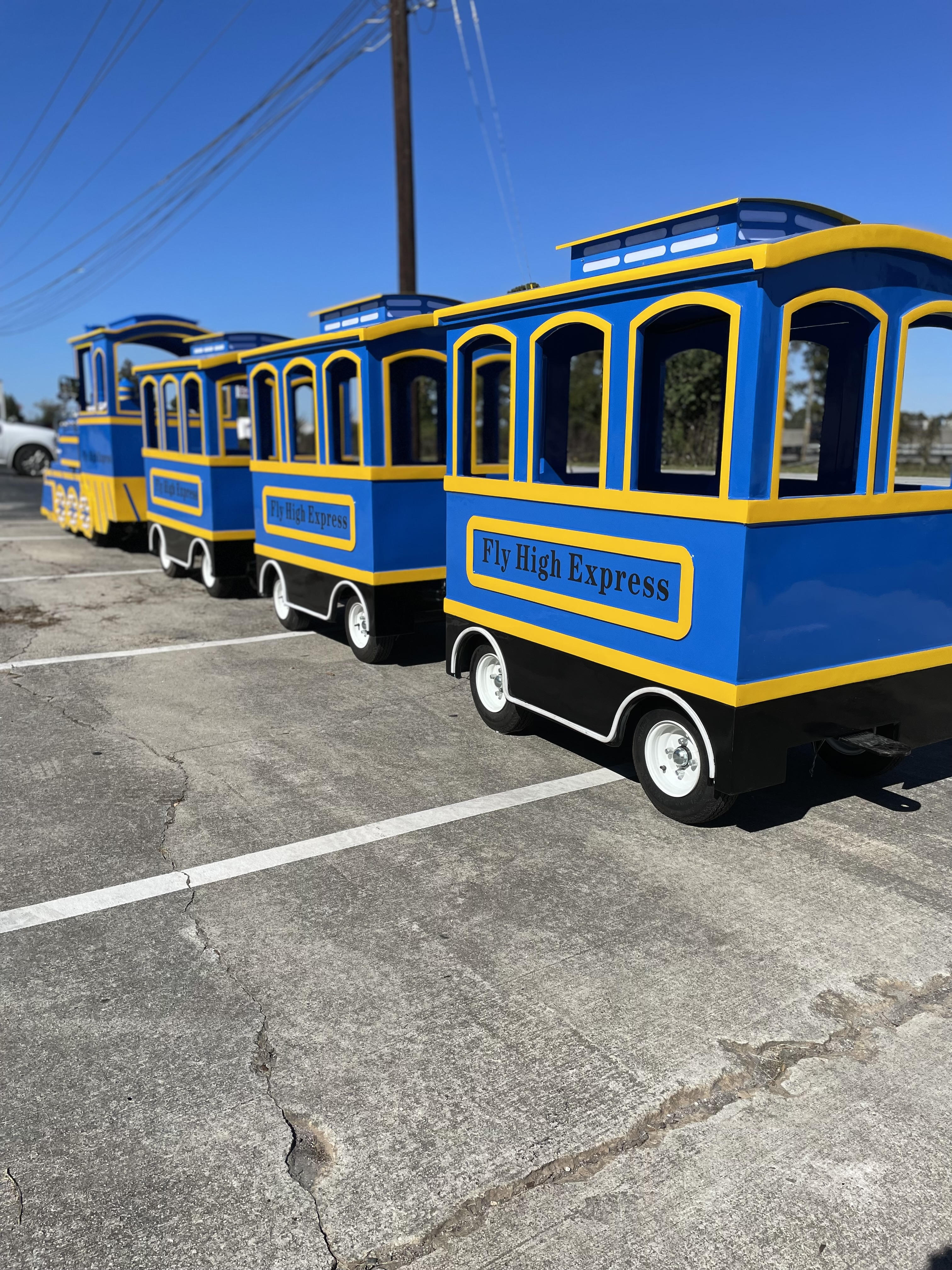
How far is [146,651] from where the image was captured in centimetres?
827

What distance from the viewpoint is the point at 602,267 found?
191 inches

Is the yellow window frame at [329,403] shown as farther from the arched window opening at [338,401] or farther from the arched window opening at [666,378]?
the arched window opening at [666,378]

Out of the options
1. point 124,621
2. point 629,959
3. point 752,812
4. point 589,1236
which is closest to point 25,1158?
point 589,1236

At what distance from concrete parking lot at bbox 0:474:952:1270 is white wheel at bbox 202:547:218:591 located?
199 inches

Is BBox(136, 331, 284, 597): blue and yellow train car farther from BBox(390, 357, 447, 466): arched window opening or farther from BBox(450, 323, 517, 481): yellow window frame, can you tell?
BBox(450, 323, 517, 481): yellow window frame

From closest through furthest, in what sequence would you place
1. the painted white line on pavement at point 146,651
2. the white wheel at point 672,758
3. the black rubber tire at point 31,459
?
1. the white wheel at point 672,758
2. the painted white line on pavement at point 146,651
3. the black rubber tire at point 31,459

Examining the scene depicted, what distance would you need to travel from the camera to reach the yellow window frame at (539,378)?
479cm

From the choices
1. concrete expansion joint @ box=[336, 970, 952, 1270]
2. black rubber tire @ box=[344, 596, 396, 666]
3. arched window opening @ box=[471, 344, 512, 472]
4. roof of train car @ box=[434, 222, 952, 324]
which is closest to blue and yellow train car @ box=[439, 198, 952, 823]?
roof of train car @ box=[434, 222, 952, 324]

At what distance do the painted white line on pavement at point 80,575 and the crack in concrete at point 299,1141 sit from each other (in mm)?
10005

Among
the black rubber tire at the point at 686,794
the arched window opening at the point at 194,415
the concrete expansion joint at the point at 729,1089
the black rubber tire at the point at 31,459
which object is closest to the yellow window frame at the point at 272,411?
the arched window opening at the point at 194,415

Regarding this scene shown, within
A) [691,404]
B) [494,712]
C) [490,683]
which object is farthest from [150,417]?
[691,404]

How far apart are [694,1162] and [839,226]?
3664 mm

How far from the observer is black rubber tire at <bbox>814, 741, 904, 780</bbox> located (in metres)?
5.20

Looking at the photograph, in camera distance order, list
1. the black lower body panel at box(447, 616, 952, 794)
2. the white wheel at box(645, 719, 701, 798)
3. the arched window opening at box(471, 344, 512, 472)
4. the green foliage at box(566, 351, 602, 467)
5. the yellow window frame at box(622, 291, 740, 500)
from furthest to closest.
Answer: the green foliage at box(566, 351, 602, 467), the arched window opening at box(471, 344, 512, 472), the white wheel at box(645, 719, 701, 798), the black lower body panel at box(447, 616, 952, 794), the yellow window frame at box(622, 291, 740, 500)
